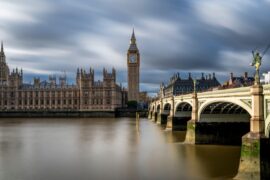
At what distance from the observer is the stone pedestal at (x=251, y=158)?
66.1 ft

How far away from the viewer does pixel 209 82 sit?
469 feet

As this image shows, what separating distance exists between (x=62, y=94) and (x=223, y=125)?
4285 inches

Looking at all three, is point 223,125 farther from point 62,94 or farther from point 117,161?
point 62,94

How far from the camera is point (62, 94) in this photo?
140 meters

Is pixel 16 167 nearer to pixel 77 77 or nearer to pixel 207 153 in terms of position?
pixel 207 153

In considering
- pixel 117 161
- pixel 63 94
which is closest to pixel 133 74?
pixel 63 94

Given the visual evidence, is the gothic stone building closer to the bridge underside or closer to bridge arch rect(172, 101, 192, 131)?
bridge arch rect(172, 101, 192, 131)

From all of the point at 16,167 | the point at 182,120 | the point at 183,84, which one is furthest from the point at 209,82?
the point at 16,167

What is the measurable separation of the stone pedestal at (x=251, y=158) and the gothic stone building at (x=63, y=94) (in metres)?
116

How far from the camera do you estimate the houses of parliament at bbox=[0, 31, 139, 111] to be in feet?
452

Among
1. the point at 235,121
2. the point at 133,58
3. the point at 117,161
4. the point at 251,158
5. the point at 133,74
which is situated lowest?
the point at 117,161

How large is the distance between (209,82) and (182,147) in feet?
363

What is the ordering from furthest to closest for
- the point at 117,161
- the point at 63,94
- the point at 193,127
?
the point at 63,94, the point at 193,127, the point at 117,161

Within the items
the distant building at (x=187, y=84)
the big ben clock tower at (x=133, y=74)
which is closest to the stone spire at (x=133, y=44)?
the big ben clock tower at (x=133, y=74)
